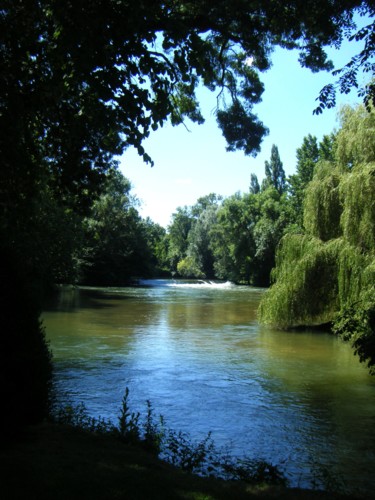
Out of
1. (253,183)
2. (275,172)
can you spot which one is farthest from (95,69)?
(253,183)

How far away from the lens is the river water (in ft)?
25.8

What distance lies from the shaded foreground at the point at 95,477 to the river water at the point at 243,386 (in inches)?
58.0

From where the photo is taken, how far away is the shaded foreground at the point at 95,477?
158 inches

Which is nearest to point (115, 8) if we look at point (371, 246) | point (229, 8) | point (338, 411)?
point (229, 8)

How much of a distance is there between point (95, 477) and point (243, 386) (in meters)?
8.24

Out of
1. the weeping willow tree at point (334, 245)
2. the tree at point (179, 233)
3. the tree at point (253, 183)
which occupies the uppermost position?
the tree at point (253, 183)

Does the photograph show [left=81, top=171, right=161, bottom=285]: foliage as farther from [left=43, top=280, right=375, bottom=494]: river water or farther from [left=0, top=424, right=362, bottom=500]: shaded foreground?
[left=0, top=424, right=362, bottom=500]: shaded foreground

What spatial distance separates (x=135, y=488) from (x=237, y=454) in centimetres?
371

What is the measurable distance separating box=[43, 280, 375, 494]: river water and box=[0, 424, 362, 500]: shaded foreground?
1.47 metres

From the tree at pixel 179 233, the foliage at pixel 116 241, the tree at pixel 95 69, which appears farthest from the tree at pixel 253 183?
the tree at pixel 95 69

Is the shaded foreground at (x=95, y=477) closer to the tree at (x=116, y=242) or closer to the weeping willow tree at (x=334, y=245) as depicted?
the weeping willow tree at (x=334, y=245)

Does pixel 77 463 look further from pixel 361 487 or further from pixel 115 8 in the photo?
pixel 115 8

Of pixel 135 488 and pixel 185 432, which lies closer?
pixel 135 488

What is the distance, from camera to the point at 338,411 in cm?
1023
